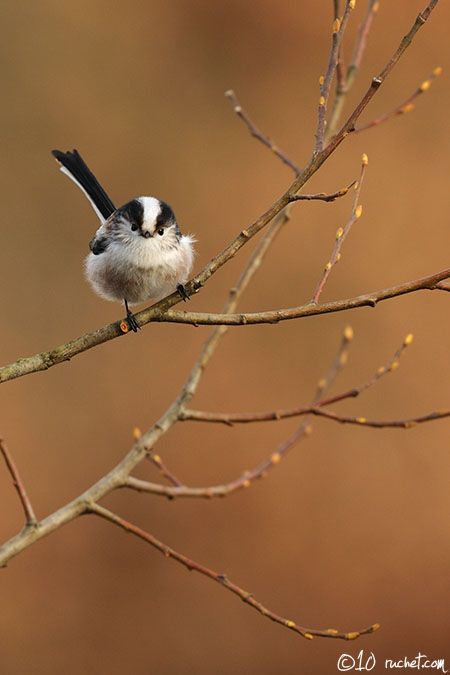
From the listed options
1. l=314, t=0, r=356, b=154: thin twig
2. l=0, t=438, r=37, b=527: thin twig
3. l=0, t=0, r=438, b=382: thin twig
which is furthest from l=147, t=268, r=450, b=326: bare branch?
l=0, t=438, r=37, b=527: thin twig

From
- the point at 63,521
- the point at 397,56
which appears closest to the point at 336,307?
the point at 397,56

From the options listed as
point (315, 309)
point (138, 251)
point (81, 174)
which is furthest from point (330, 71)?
point (81, 174)

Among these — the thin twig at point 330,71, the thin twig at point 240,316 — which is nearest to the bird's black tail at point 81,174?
the thin twig at point 240,316

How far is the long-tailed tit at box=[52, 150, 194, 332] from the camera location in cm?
211

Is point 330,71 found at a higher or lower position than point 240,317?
higher

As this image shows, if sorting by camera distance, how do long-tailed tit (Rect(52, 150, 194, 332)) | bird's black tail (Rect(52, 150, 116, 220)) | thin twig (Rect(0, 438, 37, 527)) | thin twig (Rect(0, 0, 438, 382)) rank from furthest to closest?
bird's black tail (Rect(52, 150, 116, 220)) < long-tailed tit (Rect(52, 150, 194, 332)) < thin twig (Rect(0, 438, 37, 527)) < thin twig (Rect(0, 0, 438, 382))

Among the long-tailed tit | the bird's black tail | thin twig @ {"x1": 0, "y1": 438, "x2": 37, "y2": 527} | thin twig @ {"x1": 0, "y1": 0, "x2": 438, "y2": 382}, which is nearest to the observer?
thin twig @ {"x1": 0, "y1": 0, "x2": 438, "y2": 382}

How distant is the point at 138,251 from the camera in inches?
84.4

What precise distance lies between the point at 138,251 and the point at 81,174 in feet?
1.26

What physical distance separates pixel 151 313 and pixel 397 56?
73 cm

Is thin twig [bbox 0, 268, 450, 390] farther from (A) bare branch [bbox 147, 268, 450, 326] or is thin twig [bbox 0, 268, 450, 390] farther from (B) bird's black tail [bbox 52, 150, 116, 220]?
(B) bird's black tail [bbox 52, 150, 116, 220]

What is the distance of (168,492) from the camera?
1.62 m

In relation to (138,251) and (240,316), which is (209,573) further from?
(138,251)

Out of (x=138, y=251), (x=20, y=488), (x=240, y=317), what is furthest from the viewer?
(x=138, y=251)
